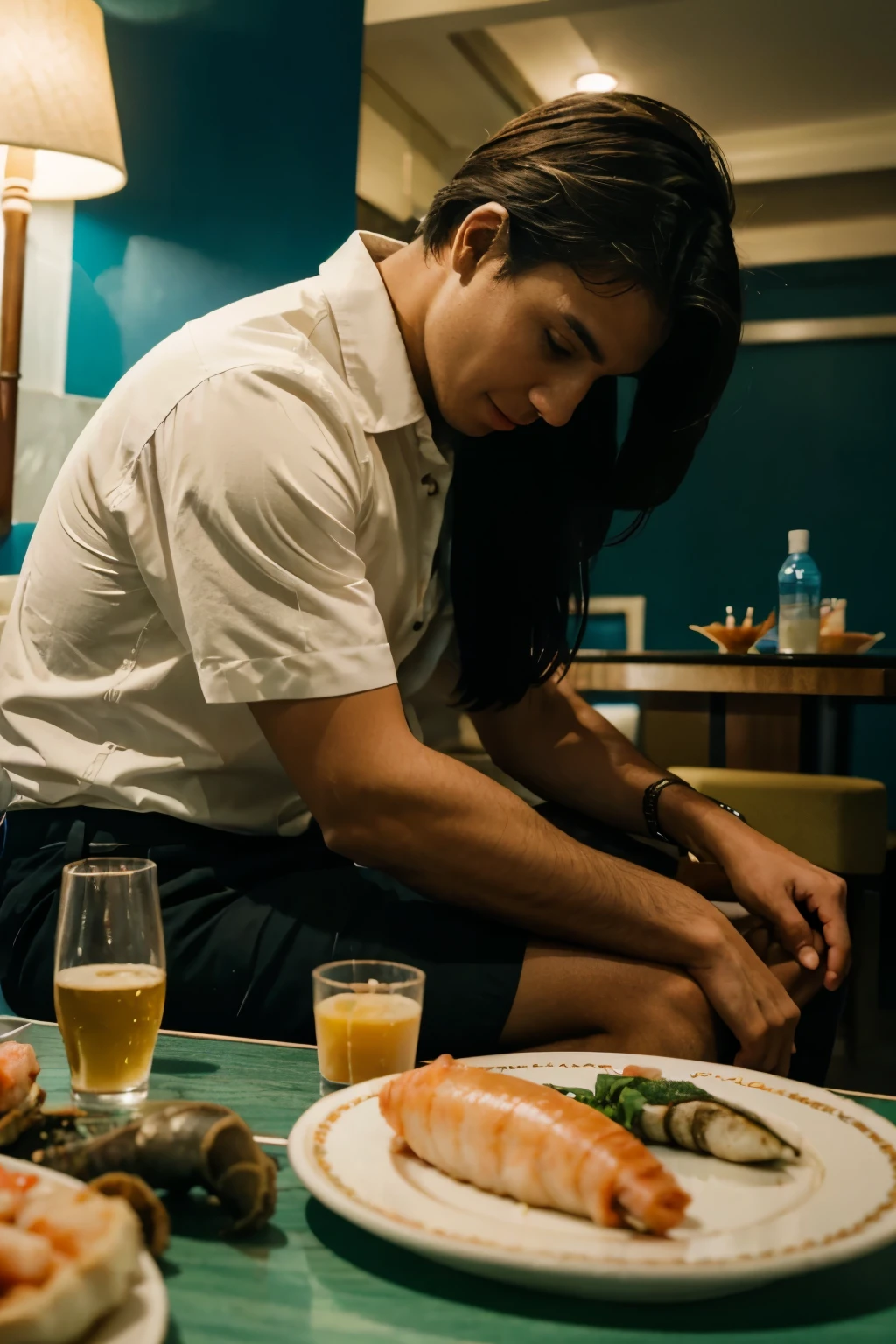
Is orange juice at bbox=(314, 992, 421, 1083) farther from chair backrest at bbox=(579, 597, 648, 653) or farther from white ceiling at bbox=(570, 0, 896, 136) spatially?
chair backrest at bbox=(579, 597, 648, 653)

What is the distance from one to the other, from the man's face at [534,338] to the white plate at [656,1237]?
2.64 ft

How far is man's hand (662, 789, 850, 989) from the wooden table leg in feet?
5.17

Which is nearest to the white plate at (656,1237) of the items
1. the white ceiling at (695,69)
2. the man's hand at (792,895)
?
the man's hand at (792,895)

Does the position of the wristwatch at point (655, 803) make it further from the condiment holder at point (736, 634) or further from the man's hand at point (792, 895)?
the condiment holder at point (736, 634)

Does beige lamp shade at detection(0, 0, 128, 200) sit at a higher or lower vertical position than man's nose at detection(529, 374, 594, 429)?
higher

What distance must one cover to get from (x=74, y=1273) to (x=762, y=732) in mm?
2839

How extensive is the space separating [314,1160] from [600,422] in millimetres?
1226

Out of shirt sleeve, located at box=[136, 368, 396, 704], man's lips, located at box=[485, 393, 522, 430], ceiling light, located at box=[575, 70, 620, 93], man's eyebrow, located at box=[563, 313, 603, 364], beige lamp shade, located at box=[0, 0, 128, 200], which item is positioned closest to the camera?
shirt sleeve, located at box=[136, 368, 396, 704]

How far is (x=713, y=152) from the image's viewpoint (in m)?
1.39

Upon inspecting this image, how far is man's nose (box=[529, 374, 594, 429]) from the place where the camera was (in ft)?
4.24

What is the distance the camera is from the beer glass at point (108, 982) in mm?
749

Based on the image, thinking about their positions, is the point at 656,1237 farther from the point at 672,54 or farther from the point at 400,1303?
the point at 672,54

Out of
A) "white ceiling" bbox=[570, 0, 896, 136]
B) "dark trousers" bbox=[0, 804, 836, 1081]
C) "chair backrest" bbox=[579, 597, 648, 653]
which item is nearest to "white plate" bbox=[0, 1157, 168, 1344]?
"dark trousers" bbox=[0, 804, 836, 1081]

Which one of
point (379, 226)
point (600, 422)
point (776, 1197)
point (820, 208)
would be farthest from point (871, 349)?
point (776, 1197)
